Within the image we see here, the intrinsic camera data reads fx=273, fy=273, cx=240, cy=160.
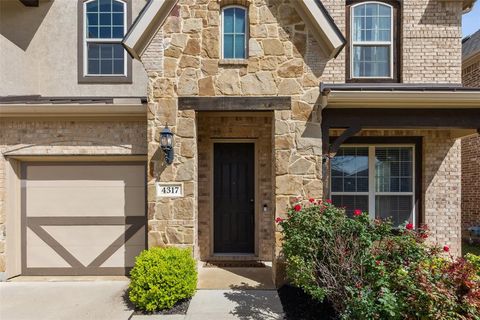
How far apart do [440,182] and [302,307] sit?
15.4ft

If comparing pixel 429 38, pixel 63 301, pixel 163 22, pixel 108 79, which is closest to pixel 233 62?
pixel 163 22

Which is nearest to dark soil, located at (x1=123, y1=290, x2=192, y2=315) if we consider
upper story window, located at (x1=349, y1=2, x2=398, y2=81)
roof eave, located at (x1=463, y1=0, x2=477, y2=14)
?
upper story window, located at (x1=349, y1=2, x2=398, y2=81)

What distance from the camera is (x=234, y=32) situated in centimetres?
518

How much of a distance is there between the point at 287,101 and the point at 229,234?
11.3 ft

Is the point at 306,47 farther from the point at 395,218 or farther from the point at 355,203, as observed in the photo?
the point at 395,218

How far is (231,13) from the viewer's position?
516cm

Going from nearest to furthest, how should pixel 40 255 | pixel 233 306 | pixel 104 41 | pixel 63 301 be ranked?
pixel 233 306
pixel 63 301
pixel 40 255
pixel 104 41

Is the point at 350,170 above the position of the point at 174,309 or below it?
above

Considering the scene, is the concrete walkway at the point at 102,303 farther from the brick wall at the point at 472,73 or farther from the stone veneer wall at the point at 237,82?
the brick wall at the point at 472,73

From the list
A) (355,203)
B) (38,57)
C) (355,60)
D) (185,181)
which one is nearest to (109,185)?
(185,181)

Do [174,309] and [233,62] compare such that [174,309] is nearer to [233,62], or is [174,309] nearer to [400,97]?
[233,62]

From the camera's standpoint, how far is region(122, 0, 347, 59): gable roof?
4.83m

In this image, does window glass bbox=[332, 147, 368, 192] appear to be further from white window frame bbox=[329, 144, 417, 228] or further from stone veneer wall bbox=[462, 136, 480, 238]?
stone veneer wall bbox=[462, 136, 480, 238]

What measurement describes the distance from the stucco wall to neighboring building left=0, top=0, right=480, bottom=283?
36 mm
